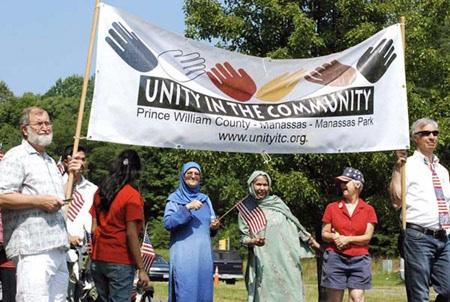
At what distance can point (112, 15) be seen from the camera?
877cm

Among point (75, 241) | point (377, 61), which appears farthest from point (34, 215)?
point (377, 61)

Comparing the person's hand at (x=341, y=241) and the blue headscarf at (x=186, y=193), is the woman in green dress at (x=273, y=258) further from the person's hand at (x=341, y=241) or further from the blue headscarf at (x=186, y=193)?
the blue headscarf at (x=186, y=193)

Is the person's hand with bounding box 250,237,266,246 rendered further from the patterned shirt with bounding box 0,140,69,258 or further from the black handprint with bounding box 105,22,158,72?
the patterned shirt with bounding box 0,140,69,258

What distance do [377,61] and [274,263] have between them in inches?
94.4

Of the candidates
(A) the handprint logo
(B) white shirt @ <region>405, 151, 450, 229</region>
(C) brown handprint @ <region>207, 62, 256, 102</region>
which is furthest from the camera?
(C) brown handprint @ <region>207, 62, 256, 102</region>

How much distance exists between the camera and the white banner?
28.9 ft

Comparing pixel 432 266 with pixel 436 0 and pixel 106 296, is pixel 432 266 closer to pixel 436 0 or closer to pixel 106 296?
pixel 106 296

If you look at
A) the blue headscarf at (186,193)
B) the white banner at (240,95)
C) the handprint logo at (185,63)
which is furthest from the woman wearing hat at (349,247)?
the handprint logo at (185,63)

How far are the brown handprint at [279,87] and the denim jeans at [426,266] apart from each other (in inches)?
76.5

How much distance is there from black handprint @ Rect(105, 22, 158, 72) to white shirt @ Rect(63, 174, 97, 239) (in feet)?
6.25

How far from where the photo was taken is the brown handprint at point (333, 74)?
32.2 feet

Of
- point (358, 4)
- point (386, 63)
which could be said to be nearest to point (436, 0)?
point (358, 4)

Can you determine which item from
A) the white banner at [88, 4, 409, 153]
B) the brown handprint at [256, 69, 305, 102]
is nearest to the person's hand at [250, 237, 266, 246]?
the white banner at [88, 4, 409, 153]

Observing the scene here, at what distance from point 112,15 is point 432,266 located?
151 inches
